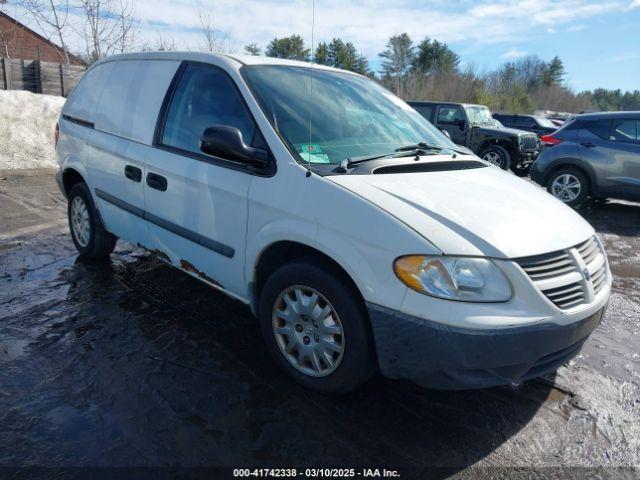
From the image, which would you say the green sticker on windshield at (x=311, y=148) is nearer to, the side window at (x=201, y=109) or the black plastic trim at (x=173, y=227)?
the side window at (x=201, y=109)

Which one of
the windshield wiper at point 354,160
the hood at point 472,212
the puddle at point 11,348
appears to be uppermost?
the windshield wiper at point 354,160

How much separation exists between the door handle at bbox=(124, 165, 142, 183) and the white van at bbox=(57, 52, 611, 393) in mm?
15

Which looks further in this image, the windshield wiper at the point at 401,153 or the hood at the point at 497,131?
the hood at the point at 497,131

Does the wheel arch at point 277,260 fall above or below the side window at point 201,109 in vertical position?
below

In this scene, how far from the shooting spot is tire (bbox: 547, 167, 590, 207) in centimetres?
859

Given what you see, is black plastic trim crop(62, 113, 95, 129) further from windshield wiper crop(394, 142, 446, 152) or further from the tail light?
the tail light

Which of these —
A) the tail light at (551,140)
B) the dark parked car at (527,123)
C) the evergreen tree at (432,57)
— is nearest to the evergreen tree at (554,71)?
the evergreen tree at (432,57)

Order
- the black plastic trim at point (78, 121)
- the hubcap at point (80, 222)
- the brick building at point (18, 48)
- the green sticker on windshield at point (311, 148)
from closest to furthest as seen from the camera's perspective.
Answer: the green sticker on windshield at point (311, 148), the black plastic trim at point (78, 121), the hubcap at point (80, 222), the brick building at point (18, 48)

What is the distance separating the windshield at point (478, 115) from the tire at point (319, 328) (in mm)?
12493

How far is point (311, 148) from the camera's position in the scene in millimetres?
2887

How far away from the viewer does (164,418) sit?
2545 mm

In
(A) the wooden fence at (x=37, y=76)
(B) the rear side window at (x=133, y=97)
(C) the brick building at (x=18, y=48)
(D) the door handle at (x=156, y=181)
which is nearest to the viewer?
(D) the door handle at (x=156, y=181)

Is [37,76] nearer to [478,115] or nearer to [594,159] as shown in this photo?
[478,115]

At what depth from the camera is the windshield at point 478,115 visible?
46.0 feet
